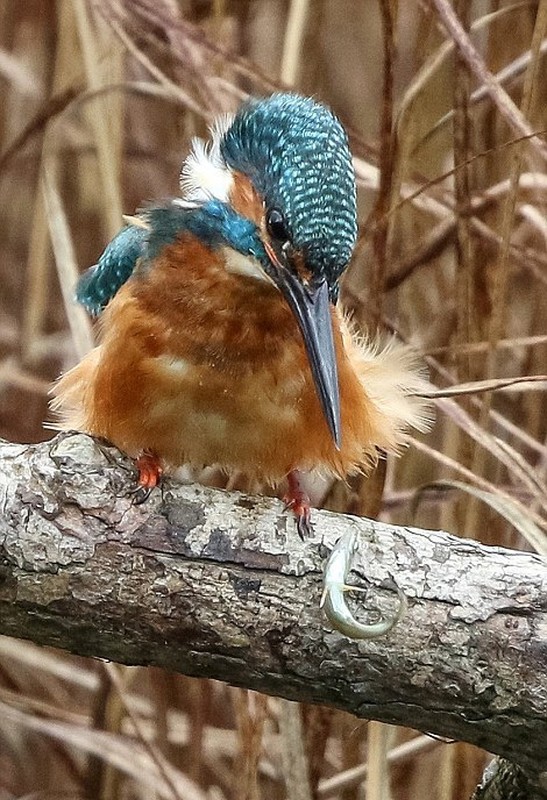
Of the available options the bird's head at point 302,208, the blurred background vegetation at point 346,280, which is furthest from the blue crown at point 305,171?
the blurred background vegetation at point 346,280

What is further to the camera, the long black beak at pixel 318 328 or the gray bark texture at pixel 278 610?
the long black beak at pixel 318 328

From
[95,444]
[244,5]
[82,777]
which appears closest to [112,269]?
[95,444]

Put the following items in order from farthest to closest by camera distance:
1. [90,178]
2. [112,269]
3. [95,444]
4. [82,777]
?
1. [90,178]
2. [82,777]
3. [112,269]
4. [95,444]

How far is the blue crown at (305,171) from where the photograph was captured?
116cm

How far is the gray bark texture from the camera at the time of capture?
1075 mm

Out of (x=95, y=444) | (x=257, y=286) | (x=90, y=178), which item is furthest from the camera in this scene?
(x=90, y=178)

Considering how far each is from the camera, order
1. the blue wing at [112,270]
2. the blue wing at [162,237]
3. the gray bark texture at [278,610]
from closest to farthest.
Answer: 1. the gray bark texture at [278,610]
2. the blue wing at [162,237]
3. the blue wing at [112,270]

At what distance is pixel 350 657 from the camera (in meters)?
Answer: 1.09

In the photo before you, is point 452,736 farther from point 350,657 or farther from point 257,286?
point 257,286

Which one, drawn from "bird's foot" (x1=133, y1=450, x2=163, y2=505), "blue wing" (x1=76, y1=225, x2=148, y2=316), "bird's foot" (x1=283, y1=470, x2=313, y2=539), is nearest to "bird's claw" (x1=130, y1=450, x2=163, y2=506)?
"bird's foot" (x1=133, y1=450, x2=163, y2=505)

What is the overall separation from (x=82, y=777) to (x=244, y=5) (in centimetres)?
144

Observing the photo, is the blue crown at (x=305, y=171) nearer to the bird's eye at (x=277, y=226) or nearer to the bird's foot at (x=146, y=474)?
the bird's eye at (x=277, y=226)

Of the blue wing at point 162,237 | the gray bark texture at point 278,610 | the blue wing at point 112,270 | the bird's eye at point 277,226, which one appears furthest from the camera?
the blue wing at point 112,270

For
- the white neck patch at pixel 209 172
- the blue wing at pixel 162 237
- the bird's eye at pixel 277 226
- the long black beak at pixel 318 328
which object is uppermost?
the white neck patch at pixel 209 172
